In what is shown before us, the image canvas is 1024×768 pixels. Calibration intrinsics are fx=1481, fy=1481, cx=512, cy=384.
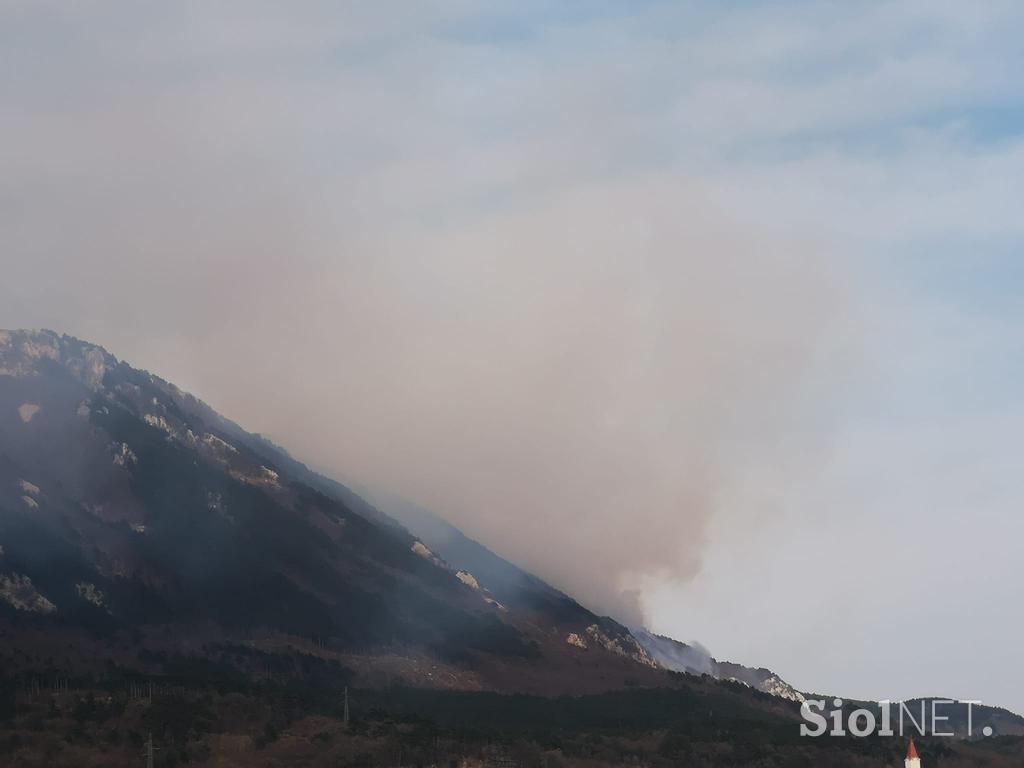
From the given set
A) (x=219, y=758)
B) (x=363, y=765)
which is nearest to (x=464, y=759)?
(x=363, y=765)

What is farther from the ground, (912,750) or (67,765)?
(912,750)

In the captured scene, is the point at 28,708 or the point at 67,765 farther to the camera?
the point at 28,708

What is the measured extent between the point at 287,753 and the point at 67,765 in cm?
3091

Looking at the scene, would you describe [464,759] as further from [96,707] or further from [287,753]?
[96,707]

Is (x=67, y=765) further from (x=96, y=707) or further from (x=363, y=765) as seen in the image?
(x=363, y=765)

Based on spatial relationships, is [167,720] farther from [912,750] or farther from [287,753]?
[912,750]

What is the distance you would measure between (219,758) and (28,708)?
28214 mm

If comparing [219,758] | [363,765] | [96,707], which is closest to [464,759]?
[363,765]

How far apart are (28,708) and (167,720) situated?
18341 mm

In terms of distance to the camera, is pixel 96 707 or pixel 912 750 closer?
pixel 912 750

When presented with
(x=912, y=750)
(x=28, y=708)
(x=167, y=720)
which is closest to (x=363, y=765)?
(x=167, y=720)

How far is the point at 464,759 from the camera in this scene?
655 feet

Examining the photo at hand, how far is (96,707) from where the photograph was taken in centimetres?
19775

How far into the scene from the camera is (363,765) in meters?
193
